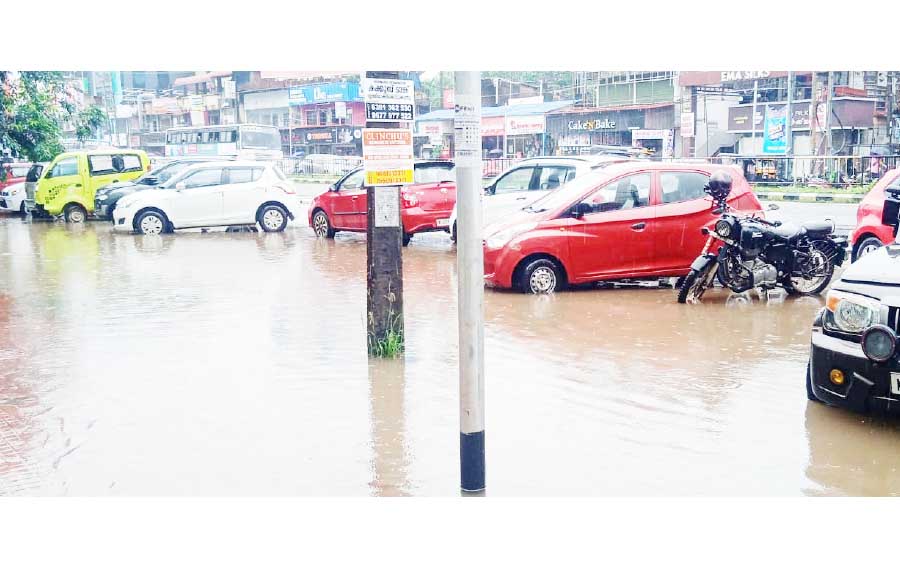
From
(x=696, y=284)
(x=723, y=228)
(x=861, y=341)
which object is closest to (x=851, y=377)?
(x=861, y=341)

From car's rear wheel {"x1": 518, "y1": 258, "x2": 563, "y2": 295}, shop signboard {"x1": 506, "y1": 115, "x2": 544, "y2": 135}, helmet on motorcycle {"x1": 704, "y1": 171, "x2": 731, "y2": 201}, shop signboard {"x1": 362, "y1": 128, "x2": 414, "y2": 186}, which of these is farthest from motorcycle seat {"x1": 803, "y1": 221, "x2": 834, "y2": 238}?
shop signboard {"x1": 506, "y1": 115, "x2": 544, "y2": 135}

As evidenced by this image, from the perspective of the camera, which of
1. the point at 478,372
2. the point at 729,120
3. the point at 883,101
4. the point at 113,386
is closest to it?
the point at 478,372

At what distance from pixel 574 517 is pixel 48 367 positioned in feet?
16.0

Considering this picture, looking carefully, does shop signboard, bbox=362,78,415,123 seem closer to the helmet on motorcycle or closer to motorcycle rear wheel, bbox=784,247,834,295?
the helmet on motorcycle

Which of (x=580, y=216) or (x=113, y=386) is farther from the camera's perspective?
(x=580, y=216)

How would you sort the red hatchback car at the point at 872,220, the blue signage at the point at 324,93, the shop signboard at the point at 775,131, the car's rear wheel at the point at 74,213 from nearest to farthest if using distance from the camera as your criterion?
the red hatchback car at the point at 872,220 < the shop signboard at the point at 775,131 < the blue signage at the point at 324,93 < the car's rear wheel at the point at 74,213

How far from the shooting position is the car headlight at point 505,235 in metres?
9.91

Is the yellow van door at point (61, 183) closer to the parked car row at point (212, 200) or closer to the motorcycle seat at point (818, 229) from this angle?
the parked car row at point (212, 200)

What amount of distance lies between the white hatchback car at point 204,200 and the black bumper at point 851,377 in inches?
537

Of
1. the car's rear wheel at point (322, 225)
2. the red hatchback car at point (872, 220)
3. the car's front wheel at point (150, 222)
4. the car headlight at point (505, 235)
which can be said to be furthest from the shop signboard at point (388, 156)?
the car's front wheel at point (150, 222)

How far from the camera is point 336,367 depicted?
707 centimetres

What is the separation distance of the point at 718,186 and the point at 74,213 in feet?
50.7

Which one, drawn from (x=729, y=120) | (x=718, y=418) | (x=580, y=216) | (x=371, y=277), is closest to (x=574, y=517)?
(x=718, y=418)

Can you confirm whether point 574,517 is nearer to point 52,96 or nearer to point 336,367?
point 336,367
